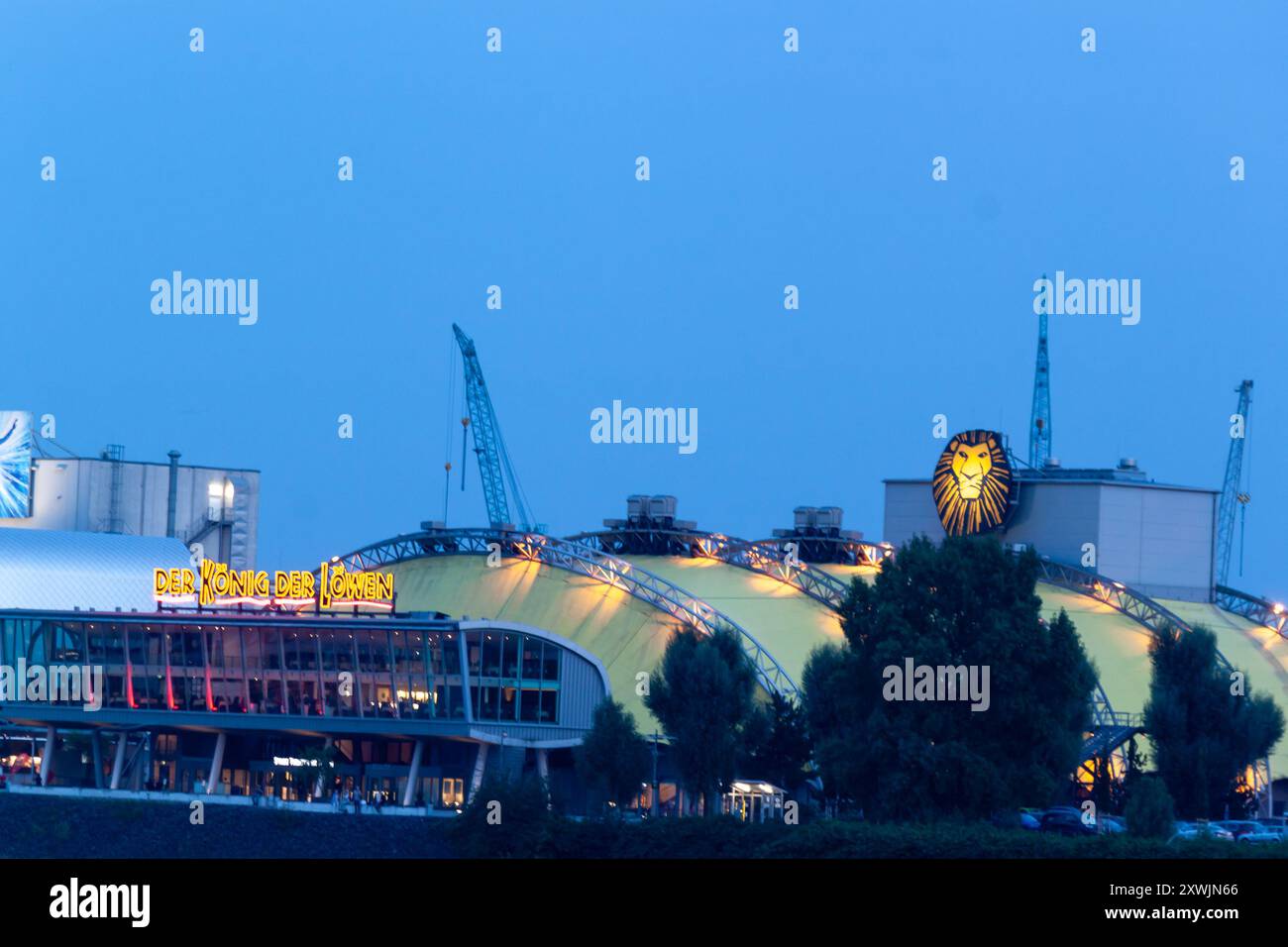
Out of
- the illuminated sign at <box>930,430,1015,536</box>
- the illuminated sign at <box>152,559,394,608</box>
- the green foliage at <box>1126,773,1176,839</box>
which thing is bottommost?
the green foliage at <box>1126,773,1176,839</box>

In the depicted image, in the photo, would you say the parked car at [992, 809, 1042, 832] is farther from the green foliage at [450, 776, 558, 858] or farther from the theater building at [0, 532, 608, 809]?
the theater building at [0, 532, 608, 809]

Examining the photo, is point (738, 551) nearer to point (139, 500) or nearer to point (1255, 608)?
point (1255, 608)

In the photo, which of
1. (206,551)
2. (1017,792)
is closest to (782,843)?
(1017,792)

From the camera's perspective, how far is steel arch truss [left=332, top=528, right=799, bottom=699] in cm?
11081

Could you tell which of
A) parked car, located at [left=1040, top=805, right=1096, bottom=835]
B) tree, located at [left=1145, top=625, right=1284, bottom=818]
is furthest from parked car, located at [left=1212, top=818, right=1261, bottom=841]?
parked car, located at [left=1040, top=805, right=1096, bottom=835]

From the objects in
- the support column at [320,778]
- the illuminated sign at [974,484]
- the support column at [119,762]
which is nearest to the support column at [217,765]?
the support column at [119,762]

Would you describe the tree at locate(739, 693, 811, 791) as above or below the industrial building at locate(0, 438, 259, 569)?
below

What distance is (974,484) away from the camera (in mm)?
131250

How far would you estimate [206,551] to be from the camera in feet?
563

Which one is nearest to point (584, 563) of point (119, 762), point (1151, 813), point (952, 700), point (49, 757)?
point (119, 762)

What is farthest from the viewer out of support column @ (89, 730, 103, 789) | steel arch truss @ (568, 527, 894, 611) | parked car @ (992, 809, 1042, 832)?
steel arch truss @ (568, 527, 894, 611)

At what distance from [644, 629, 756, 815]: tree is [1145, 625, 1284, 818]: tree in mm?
21094

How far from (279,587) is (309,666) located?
204 inches
